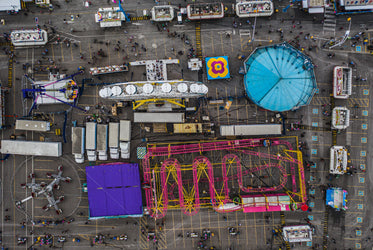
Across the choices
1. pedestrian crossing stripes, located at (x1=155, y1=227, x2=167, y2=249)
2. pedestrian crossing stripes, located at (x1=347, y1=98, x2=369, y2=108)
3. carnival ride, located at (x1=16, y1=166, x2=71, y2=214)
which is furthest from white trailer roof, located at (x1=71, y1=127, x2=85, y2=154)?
pedestrian crossing stripes, located at (x1=347, y1=98, x2=369, y2=108)

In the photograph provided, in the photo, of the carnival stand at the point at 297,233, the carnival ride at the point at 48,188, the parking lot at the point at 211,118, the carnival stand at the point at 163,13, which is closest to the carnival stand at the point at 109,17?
the parking lot at the point at 211,118

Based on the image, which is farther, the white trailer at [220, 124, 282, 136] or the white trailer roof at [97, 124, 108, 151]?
the white trailer roof at [97, 124, 108, 151]

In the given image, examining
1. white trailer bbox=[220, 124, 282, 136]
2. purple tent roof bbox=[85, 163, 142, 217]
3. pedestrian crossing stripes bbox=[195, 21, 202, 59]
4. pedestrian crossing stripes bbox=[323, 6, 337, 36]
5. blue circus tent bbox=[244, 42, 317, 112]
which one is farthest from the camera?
pedestrian crossing stripes bbox=[195, 21, 202, 59]

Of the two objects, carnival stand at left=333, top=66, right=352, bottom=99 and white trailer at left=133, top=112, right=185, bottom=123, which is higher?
carnival stand at left=333, top=66, right=352, bottom=99

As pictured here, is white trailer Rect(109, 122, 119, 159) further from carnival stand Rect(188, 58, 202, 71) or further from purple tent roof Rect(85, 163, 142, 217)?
carnival stand Rect(188, 58, 202, 71)

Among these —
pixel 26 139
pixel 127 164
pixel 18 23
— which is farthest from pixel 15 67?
pixel 127 164

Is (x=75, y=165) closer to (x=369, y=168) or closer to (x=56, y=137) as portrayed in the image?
(x=56, y=137)

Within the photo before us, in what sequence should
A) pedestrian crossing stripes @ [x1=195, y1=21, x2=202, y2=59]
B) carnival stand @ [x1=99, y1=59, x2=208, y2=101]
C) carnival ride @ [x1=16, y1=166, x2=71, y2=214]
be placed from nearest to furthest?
carnival stand @ [x1=99, y1=59, x2=208, y2=101] < carnival ride @ [x1=16, y1=166, x2=71, y2=214] < pedestrian crossing stripes @ [x1=195, y1=21, x2=202, y2=59]
